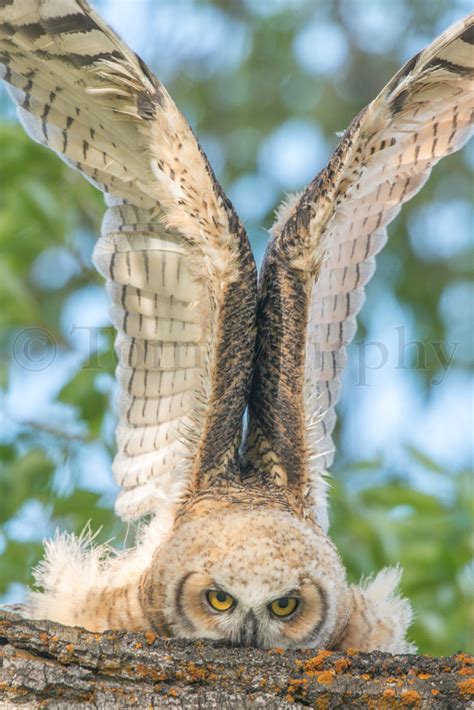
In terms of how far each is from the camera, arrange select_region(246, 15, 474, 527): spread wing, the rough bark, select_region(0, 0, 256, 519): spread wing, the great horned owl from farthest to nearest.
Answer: select_region(246, 15, 474, 527): spread wing → select_region(0, 0, 256, 519): spread wing → the great horned owl → the rough bark

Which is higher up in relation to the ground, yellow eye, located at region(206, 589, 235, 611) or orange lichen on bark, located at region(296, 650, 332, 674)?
yellow eye, located at region(206, 589, 235, 611)

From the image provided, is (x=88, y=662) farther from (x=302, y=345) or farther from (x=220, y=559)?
(x=302, y=345)

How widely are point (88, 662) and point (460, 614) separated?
2.88m

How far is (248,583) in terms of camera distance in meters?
3.89

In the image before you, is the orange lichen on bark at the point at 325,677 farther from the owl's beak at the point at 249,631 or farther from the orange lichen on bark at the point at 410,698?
the owl's beak at the point at 249,631

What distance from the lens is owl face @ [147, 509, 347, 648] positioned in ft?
12.9

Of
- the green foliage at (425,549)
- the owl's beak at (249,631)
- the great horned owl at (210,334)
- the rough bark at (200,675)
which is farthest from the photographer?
the green foliage at (425,549)

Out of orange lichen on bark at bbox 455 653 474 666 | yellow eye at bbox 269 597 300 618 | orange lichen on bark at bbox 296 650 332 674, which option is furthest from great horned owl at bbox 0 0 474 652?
orange lichen on bark at bbox 455 653 474 666

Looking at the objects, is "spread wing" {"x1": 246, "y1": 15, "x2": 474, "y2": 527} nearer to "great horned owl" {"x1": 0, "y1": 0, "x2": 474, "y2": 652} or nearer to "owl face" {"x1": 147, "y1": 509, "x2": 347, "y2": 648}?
"great horned owl" {"x1": 0, "y1": 0, "x2": 474, "y2": 652}

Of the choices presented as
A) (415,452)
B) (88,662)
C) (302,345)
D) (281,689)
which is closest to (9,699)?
(88,662)

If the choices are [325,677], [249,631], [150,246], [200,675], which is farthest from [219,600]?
[150,246]

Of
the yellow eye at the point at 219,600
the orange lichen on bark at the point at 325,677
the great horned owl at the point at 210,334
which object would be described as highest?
the great horned owl at the point at 210,334

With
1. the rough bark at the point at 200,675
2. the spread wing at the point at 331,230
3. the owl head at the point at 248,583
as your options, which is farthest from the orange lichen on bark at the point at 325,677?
the spread wing at the point at 331,230

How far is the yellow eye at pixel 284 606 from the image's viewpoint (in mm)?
4004
